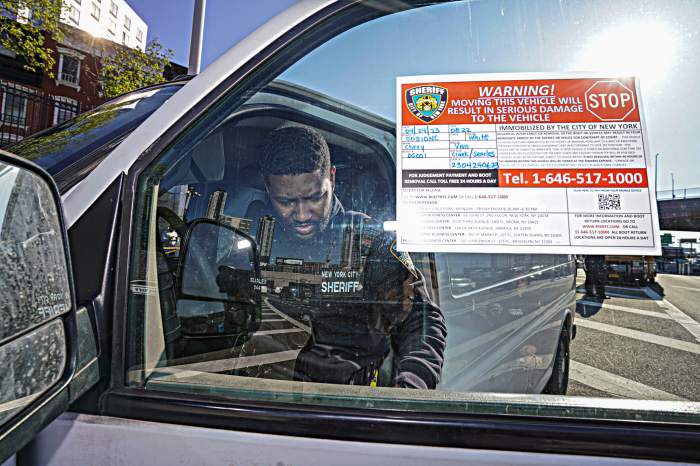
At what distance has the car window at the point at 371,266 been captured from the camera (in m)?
0.87

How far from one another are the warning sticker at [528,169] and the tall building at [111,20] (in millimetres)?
47351

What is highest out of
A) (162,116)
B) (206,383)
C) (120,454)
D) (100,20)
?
(100,20)

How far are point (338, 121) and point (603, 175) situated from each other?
2.36ft

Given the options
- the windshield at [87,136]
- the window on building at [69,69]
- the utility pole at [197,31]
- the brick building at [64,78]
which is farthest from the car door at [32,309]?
the window on building at [69,69]

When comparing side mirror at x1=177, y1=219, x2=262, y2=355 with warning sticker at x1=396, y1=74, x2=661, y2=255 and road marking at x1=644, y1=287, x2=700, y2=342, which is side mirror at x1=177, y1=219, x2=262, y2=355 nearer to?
warning sticker at x1=396, y1=74, x2=661, y2=255

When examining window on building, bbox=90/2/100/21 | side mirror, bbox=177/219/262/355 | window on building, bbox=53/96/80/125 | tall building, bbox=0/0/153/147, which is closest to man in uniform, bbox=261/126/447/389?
side mirror, bbox=177/219/262/355

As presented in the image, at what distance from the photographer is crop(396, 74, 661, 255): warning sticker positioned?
2.83ft

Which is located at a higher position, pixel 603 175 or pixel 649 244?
pixel 603 175

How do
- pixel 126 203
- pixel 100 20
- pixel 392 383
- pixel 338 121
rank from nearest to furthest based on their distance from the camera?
pixel 126 203
pixel 392 383
pixel 338 121
pixel 100 20

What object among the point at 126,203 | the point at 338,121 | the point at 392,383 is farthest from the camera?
the point at 338,121

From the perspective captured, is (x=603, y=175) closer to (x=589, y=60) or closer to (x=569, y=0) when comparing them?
(x=589, y=60)

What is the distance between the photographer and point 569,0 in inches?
37.9

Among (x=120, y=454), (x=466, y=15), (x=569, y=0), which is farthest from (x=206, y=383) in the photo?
(x=569, y=0)

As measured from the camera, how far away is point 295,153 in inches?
46.9
